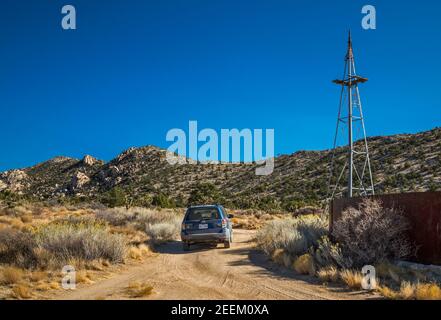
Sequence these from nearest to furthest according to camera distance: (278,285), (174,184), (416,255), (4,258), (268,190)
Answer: (278,285) → (416,255) → (4,258) → (268,190) → (174,184)

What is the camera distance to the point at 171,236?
22.0 metres

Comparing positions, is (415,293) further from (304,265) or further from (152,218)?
(152,218)

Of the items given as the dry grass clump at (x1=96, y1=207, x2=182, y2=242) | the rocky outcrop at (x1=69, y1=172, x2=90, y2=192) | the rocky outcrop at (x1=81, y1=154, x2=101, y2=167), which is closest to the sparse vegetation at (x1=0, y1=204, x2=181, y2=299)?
the dry grass clump at (x1=96, y1=207, x2=182, y2=242)

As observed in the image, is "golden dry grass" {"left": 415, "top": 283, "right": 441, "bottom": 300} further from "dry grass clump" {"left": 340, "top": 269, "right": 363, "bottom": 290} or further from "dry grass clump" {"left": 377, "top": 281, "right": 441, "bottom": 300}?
"dry grass clump" {"left": 340, "top": 269, "right": 363, "bottom": 290}

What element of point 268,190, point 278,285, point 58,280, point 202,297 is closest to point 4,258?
point 58,280

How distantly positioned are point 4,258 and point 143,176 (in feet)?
216

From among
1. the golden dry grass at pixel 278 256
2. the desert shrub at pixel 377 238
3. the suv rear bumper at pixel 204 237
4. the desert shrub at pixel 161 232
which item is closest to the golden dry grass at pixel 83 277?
the golden dry grass at pixel 278 256

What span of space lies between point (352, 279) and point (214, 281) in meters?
3.24

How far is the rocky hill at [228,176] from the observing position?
49656 millimetres

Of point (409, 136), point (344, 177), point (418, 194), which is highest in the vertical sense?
point (409, 136)

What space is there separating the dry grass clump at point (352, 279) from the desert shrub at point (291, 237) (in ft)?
12.3

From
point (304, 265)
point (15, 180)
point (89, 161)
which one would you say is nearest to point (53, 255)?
point (304, 265)

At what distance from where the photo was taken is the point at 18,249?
519 inches
